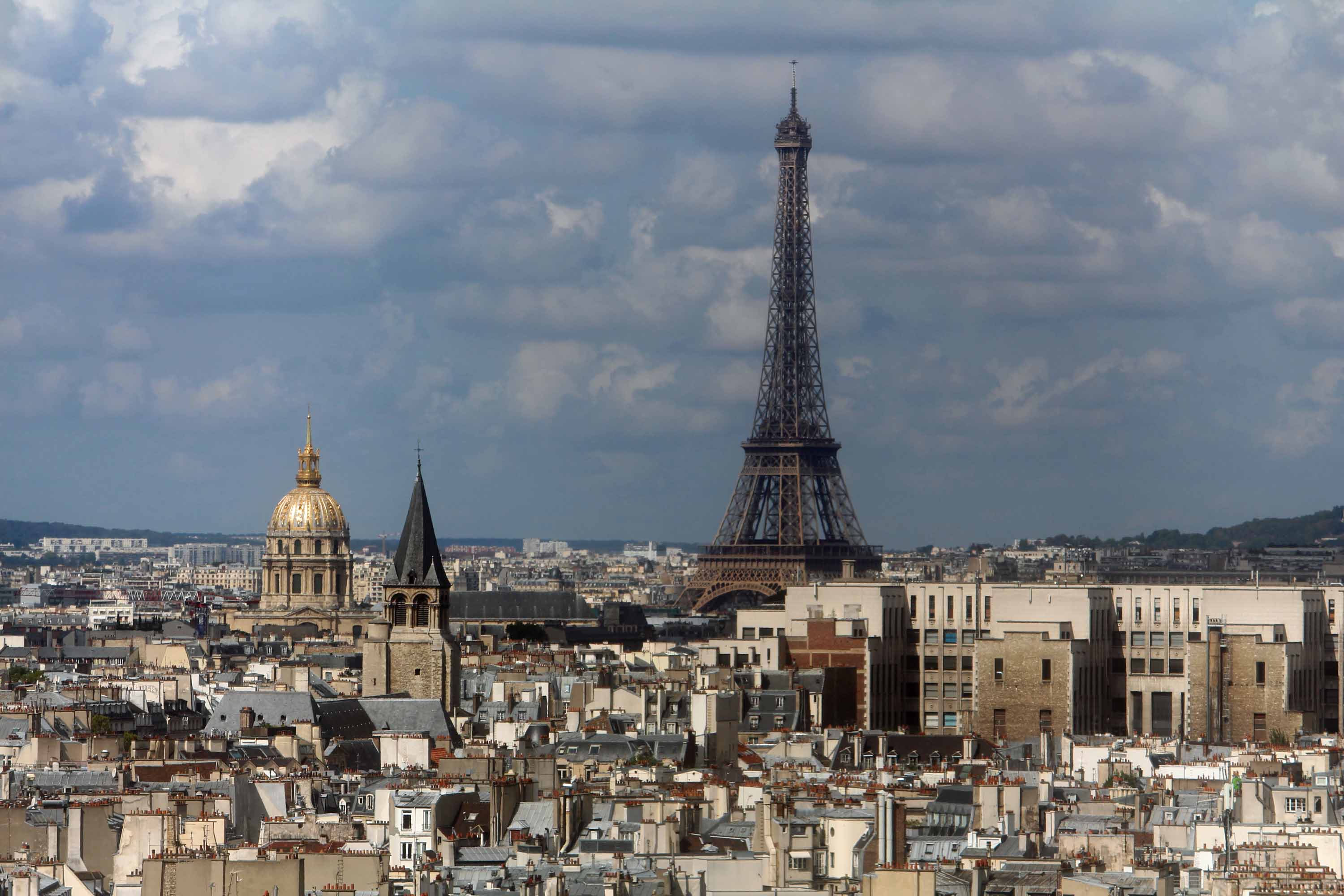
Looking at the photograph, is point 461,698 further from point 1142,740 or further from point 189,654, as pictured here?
point 189,654

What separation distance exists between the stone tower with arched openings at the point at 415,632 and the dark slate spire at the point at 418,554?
18 mm

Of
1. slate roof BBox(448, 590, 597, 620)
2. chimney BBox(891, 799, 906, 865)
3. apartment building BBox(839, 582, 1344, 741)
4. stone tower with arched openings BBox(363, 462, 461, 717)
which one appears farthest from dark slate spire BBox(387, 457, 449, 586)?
slate roof BBox(448, 590, 597, 620)

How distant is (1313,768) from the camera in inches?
2189

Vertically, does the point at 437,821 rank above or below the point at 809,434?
below

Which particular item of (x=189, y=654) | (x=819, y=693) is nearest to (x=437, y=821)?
(x=819, y=693)

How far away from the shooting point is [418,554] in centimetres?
9262

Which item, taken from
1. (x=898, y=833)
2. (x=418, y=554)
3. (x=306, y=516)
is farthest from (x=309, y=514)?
(x=898, y=833)

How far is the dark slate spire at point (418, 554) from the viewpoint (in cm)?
9156

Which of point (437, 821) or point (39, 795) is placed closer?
point (437, 821)

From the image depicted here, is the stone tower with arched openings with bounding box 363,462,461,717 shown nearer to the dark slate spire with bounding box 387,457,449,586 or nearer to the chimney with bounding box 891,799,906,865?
the dark slate spire with bounding box 387,457,449,586

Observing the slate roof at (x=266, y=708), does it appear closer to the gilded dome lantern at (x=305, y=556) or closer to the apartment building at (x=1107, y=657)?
the apartment building at (x=1107, y=657)

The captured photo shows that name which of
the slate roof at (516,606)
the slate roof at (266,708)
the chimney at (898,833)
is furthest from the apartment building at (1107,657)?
the slate roof at (516,606)

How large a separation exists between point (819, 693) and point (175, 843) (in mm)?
51157

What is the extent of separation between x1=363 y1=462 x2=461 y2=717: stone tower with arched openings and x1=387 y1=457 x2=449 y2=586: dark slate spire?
18mm
